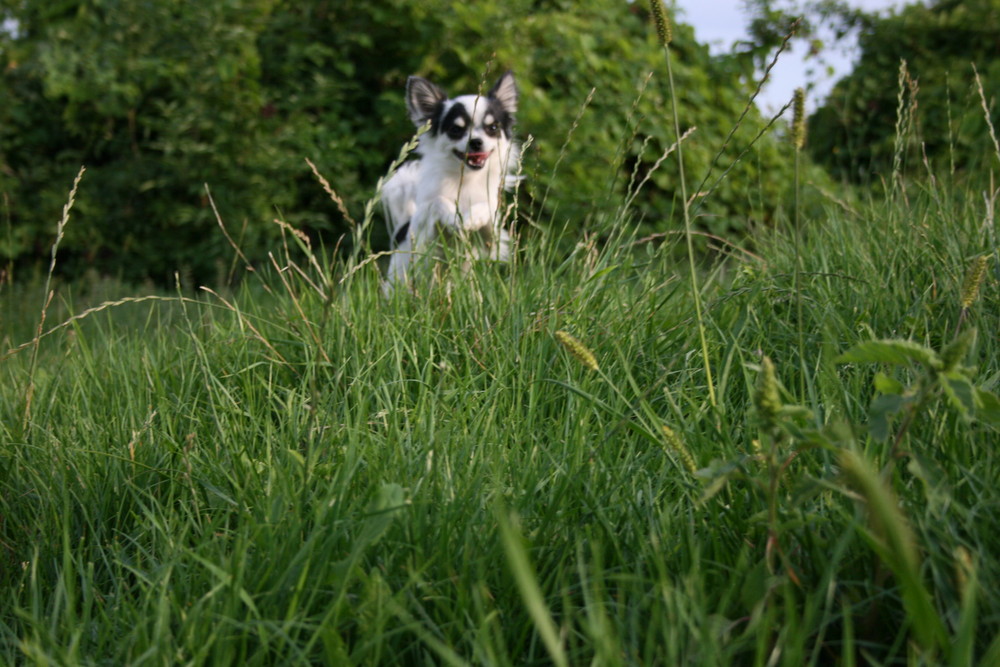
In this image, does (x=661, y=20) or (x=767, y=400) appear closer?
(x=767, y=400)

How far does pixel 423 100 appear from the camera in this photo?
172 inches

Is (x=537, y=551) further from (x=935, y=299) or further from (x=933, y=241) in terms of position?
(x=933, y=241)

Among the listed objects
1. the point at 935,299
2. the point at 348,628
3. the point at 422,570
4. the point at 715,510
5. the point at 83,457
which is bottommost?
the point at 83,457

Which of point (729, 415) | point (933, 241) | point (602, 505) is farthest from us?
point (933, 241)

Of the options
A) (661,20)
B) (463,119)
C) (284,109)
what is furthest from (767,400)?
(284,109)

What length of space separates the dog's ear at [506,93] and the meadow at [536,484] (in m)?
2.01

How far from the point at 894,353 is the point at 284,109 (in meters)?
5.48

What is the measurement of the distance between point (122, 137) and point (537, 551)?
229 inches

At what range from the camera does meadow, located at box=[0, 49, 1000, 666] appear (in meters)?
1.22

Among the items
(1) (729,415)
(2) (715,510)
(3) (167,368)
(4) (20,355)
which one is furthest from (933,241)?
(4) (20,355)

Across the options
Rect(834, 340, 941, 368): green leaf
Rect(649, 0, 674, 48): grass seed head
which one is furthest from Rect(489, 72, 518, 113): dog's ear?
Rect(834, 340, 941, 368): green leaf

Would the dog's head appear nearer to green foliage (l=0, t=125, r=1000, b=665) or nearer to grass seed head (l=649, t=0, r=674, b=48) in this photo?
green foliage (l=0, t=125, r=1000, b=665)

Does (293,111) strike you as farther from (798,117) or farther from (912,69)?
(798,117)

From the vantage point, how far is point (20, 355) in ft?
12.0
